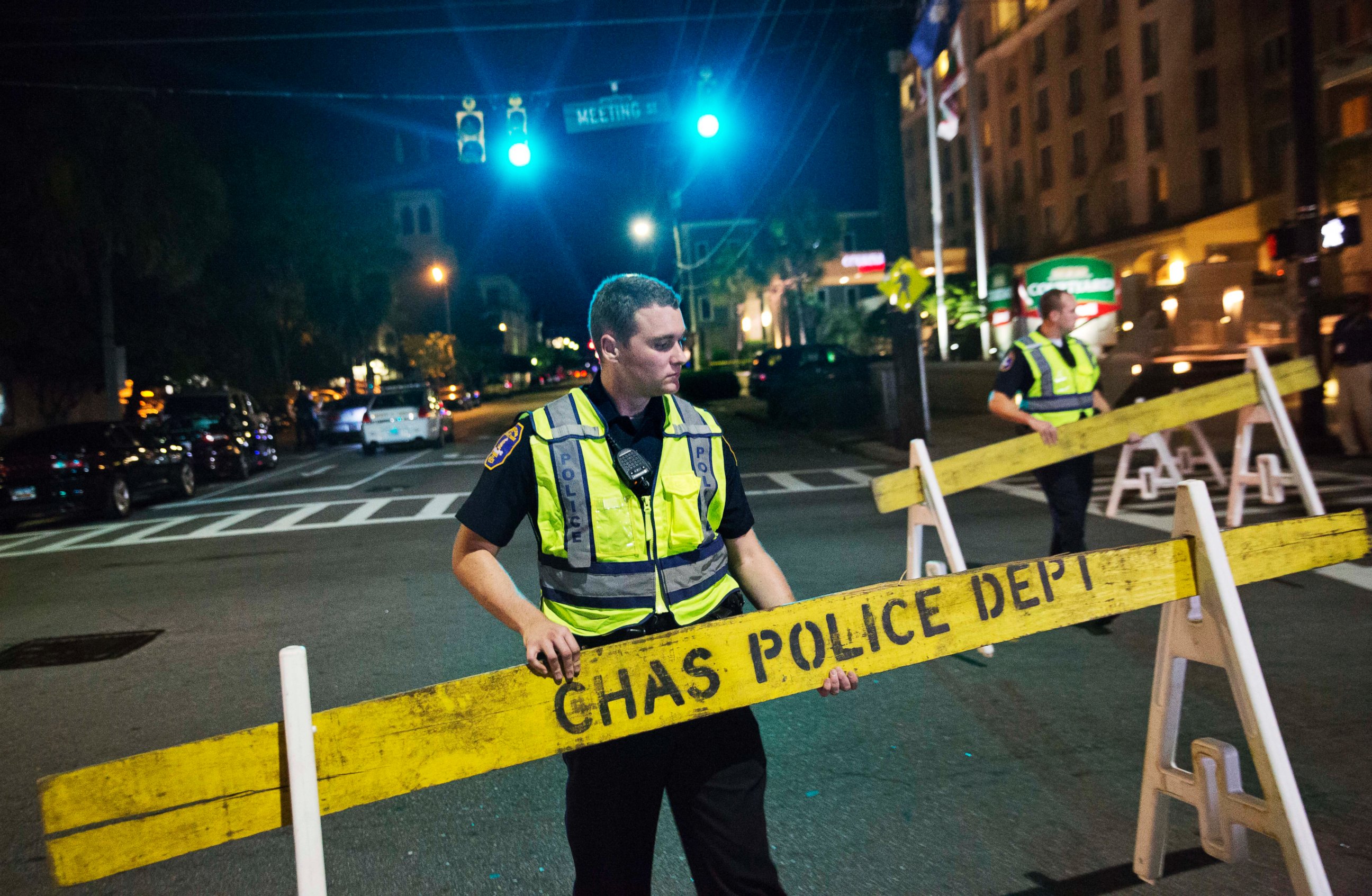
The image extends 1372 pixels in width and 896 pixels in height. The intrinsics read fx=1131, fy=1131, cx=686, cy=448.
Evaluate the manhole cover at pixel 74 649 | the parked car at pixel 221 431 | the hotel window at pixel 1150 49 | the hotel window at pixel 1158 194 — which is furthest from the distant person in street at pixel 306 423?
the hotel window at pixel 1150 49

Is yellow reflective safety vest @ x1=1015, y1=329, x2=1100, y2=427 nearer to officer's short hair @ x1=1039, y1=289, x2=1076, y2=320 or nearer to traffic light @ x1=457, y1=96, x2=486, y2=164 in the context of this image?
officer's short hair @ x1=1039, y1=289, x2=1076, y2=320

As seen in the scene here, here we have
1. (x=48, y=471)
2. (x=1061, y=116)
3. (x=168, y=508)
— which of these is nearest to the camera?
(x=48, y=471)

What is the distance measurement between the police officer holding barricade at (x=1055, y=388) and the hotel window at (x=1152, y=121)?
42.3 m

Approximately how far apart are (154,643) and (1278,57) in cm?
4083

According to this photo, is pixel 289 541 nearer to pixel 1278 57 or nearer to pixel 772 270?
pixel 1278 57

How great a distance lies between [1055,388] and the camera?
7.08 meters

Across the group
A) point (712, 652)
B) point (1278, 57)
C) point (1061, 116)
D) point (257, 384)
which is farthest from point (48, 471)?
point (1061, 116)

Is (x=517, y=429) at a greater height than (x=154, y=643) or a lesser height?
greater

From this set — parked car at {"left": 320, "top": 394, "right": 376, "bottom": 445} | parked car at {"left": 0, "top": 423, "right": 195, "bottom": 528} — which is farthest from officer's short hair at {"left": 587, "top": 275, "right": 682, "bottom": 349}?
parked car at {"left": 320, "top": 394, "right": 376, "bottom": 445}

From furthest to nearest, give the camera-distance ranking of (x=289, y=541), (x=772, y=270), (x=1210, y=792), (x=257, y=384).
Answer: (x=772, y=270), (x=257, y=384), (x=289, y=541), (x=1210, y=792)

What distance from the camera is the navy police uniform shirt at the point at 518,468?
2.73 metres

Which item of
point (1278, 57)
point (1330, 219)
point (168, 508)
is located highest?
point (1278, 57)

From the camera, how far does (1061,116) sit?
172ft

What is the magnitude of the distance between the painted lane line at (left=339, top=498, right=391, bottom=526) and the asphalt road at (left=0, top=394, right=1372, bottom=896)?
9.25 ft
